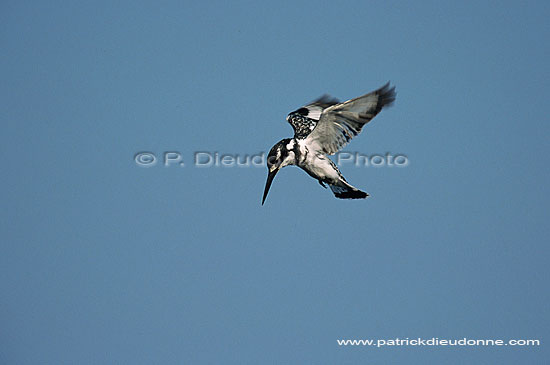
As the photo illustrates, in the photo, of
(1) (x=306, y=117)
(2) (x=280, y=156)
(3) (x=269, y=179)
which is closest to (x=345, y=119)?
(2) (x=280, y=156)

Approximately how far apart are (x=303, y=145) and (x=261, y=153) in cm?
44

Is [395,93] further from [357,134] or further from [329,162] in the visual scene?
[329,162]

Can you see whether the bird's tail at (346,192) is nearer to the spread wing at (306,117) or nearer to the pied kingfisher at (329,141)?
the pied kingfisher at (329,141)

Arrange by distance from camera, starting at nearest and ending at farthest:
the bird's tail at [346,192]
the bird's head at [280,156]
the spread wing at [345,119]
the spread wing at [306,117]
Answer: the spread wing at [345,119], the bird's head at [280,156], the bird's tail at [346,192], the spread wing at [306,117]

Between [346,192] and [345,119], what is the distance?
0.74 m

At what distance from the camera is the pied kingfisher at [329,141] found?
361 cm

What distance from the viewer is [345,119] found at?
147 inches

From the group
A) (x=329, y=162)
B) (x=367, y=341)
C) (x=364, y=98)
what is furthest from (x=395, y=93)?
(x=367, y=341)

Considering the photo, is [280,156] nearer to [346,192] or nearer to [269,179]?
[269,179]

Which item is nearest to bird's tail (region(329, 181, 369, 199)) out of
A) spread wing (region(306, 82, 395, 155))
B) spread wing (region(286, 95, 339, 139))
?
spread wing (region(306, 82, 395, 155))

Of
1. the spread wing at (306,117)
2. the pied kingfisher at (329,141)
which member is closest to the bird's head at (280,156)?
the pied kingfisher at (329,141)

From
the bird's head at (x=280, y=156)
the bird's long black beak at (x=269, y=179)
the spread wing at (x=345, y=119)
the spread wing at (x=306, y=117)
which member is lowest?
the bird's long black beak at (x=269, y=179)

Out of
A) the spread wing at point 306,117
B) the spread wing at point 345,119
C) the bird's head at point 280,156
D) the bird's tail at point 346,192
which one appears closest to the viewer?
the spread wing at point 345,119

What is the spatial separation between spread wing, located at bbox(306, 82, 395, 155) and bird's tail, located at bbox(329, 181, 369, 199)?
351 mm
